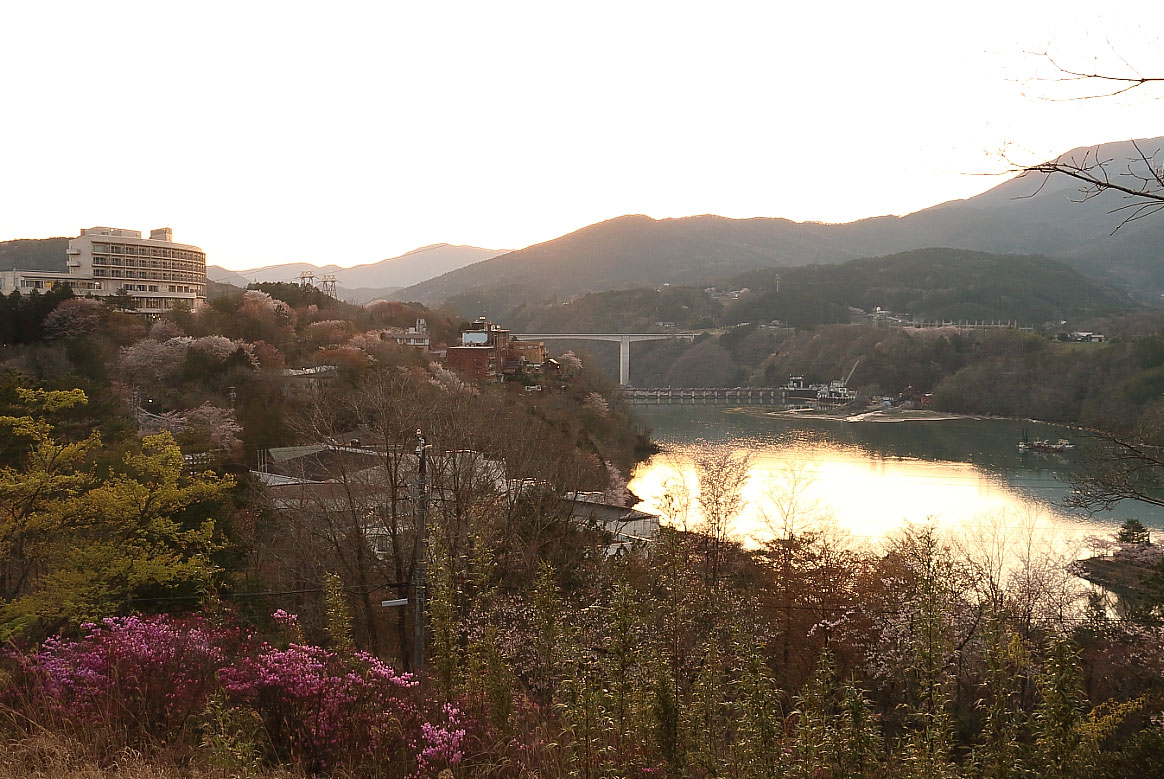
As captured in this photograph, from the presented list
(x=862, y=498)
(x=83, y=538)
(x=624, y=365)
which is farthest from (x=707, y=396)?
(x=83, y=538)

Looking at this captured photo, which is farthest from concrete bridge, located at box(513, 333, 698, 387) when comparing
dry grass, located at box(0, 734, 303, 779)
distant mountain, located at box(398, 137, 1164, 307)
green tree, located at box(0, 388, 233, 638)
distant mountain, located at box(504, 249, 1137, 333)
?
dry grass, located at box(0, 734, 303, 779)

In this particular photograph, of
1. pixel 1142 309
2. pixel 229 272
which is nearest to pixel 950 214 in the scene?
pixel 1142 309

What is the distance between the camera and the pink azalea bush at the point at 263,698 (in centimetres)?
194

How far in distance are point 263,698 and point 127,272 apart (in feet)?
68.4

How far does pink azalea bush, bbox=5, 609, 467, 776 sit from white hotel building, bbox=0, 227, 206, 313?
17566 mm

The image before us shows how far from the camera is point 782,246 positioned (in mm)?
80938

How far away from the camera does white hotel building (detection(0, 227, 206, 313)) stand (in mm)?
19141

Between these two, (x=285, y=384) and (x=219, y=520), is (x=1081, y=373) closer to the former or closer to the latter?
(x=285, y=384)

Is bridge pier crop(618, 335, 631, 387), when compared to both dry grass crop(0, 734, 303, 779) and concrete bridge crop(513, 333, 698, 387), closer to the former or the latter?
concrete bridge crop(513, 333, 698, 387)

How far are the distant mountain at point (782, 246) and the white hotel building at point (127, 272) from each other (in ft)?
94.2

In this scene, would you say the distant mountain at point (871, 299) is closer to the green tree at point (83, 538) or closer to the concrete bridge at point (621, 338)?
the concrete bridge at point (621, 338)

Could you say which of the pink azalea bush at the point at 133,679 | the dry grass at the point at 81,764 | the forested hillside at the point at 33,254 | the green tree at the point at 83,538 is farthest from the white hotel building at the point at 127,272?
the dry grass at the point at 81,764

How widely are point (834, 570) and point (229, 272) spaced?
45.8 meters

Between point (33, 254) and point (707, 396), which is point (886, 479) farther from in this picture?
point (33, 254)
